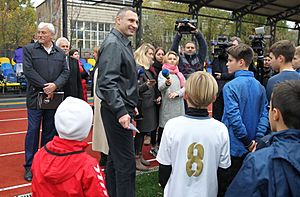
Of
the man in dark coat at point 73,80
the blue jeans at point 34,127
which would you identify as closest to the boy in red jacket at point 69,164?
the blue jeans at point 34,127

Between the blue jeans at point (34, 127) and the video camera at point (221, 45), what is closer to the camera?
the blue jeans at point (34, 127)

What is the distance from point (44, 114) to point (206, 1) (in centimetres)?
1103

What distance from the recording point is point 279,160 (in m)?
1.43

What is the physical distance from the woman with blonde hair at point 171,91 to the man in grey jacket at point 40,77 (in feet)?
5.13

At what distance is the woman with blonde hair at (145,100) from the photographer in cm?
455

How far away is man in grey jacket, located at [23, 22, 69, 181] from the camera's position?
4004mm

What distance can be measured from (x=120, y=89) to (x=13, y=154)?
11.4 feet

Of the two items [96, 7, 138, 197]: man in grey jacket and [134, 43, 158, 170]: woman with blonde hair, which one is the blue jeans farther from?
[96, 7, 138, 197]: man in grey jacket

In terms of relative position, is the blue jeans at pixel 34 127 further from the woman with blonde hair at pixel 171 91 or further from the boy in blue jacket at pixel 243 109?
the boy in blue jacket at pixel 243 109

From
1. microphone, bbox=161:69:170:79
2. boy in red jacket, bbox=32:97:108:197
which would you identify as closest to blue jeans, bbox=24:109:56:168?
microphone, bbox=161:69:170:79

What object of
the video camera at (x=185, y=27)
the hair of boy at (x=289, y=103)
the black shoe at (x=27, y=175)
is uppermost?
the video camera at (x=185, y=27)

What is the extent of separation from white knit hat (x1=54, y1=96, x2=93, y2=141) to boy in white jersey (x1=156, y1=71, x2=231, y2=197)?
62cm

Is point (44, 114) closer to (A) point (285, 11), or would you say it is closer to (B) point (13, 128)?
(B) point (13, 128)

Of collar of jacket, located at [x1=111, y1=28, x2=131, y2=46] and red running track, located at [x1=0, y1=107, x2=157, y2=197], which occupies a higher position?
collar of jacket, located at [x1=111, y1=28, x2=131, y2=46]
